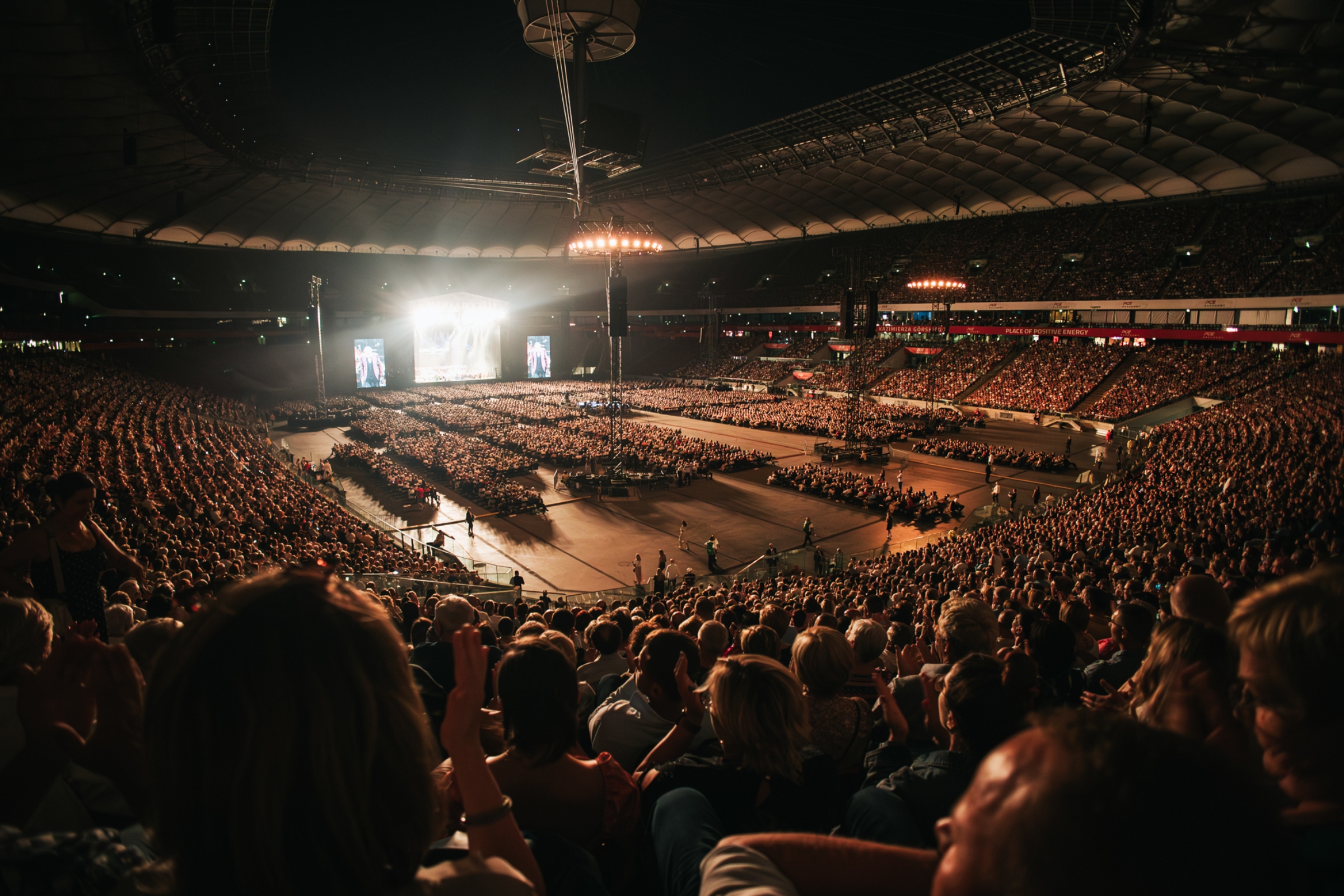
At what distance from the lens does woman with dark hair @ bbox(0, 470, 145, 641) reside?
4137 mm

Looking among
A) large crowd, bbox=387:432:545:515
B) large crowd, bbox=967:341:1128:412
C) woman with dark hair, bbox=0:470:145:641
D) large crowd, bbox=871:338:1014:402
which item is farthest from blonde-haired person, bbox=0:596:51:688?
large crowd, bbox=871:338:1014:402

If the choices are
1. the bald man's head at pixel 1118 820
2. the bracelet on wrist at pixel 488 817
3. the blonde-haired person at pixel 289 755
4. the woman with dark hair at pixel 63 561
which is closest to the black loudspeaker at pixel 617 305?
the woman with dark hair at pixel 63 561

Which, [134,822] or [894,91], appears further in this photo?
[894,91]

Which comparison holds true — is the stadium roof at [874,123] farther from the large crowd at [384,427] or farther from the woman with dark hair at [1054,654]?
the woman with dark hair at [1054,654]

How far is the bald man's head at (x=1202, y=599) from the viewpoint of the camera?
12.8ft

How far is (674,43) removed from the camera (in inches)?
1042

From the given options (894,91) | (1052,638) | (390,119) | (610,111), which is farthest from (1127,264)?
(1052,638)

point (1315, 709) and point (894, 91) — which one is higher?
point (894, 91)

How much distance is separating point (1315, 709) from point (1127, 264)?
2179 inches

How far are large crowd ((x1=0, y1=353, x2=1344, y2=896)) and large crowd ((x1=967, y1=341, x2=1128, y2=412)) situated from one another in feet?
133

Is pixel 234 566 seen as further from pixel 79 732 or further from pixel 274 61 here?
pixel 274 61

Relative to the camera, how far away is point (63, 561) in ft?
13.7

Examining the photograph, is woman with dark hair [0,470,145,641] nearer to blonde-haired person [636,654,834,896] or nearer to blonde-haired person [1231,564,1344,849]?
blonde-haired person [636,654,834,896]

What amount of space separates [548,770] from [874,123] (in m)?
38.4
